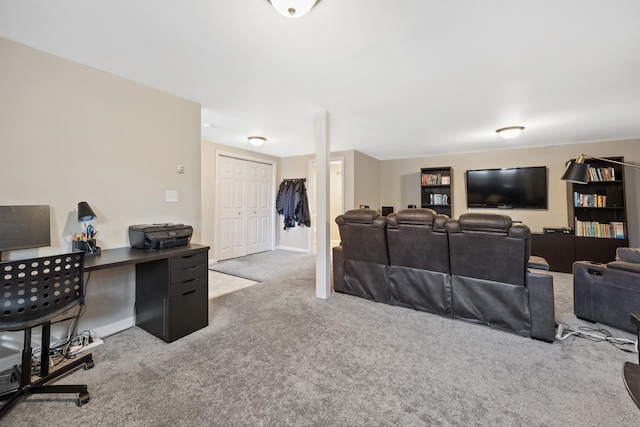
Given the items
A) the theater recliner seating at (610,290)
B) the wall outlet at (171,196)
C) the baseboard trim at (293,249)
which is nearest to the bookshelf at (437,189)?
the baseboard trim at (293,249)

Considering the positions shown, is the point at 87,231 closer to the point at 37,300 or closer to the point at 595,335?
the point at 37,300

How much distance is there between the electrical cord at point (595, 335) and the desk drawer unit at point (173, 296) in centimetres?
305

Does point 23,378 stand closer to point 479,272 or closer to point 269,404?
point 269,404

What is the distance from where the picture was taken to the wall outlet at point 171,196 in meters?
2.59

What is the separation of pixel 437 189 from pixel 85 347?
6.05 metres

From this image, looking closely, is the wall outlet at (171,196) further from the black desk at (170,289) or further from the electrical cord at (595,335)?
the electrical cord at (595,335)

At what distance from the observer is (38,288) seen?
1.39 meters

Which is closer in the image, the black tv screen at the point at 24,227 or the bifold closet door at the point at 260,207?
the black tv screen at the point at 24,227

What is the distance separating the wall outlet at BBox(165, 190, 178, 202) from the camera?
102 inches

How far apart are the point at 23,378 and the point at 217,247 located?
3.39 m

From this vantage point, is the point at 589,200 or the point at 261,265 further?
the point at 261,265

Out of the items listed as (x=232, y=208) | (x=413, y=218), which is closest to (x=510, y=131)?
(x=413, y=218)

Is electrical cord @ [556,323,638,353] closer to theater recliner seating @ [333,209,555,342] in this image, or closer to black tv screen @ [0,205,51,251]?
theater recliner seating @ [333,209,555,342]

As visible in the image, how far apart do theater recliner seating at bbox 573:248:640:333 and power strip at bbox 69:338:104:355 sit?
4.24m
